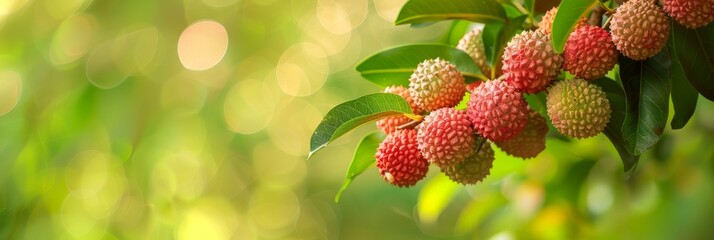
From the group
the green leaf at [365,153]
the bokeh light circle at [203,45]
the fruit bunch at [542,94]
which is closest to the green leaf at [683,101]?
the fruit bunch at [542,94]

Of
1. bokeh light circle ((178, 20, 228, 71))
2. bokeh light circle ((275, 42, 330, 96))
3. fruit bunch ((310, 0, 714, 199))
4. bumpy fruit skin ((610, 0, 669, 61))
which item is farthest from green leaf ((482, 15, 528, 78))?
bokeh light circle ((275, 42, 330, 96))

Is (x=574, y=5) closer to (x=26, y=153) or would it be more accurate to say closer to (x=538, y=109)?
(x=538, y=109)

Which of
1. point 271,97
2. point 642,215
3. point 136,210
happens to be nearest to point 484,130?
point 642,215

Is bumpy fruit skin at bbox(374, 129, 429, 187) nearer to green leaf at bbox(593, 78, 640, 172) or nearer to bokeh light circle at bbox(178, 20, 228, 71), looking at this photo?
green leaf at bbox(593, 78, 640, 172)

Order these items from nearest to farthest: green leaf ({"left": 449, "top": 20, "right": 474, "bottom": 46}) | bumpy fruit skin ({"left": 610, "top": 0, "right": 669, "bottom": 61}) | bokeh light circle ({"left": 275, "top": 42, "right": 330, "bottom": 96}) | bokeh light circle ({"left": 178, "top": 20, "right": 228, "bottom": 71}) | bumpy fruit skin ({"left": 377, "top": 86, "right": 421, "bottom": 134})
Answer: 1. bumpy fruit skin ({"left": 610, "top": 0, "right": 669, "bottom": 61})
2. bumpy fruit skin ({"left": 377, "top": 86, "right": 421, "bottom": 134})
3. green leaf ({"left": 449, "top": 20, "right": 474, "bottom": 46})
4. bokeh light circle ({"left": 178, "top": 20, "right": 228, "bottom": 71})
5. bokeh light circle ({"left": 275, "top": 42, "right": 330, "bottom": 96})

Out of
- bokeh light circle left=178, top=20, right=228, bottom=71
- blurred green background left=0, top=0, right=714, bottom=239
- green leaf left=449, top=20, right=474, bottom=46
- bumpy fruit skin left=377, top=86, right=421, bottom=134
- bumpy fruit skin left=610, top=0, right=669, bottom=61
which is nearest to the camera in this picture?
bumpy fruit skin left=610, top=0, right=669, bottom=61

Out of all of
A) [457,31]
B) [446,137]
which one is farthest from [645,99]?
[457,31]
